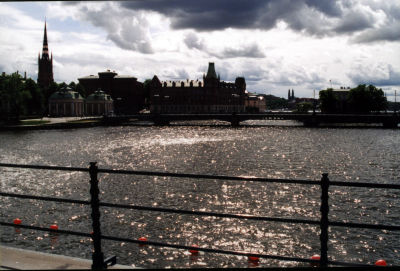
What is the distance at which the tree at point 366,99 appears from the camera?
14400 centimetres

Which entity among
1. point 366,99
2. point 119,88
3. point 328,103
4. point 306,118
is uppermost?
point 119,88

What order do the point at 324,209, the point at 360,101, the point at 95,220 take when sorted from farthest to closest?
the point at 360,101
the point at 95,220
the point at 324,209

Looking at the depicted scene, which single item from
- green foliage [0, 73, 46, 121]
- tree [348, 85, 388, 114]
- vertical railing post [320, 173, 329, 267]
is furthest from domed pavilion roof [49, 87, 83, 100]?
vertical railing post [320, 173, 329, 267]

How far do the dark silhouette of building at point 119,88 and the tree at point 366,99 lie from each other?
99.7 m

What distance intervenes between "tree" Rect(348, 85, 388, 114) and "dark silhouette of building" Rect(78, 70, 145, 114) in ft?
327

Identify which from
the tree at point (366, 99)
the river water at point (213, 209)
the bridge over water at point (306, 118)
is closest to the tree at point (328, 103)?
the tree at point (366, 99)

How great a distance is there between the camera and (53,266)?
17.1 ft

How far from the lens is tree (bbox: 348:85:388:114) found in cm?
14400

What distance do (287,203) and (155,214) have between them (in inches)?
347

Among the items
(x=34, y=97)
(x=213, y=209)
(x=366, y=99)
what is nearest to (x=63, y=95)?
(x=34, y=97)

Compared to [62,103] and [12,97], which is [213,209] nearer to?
[12,97]

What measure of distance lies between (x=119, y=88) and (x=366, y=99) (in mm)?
111904

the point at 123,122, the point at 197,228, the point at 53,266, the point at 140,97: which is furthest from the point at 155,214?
the point at 140,97

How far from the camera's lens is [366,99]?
144m
